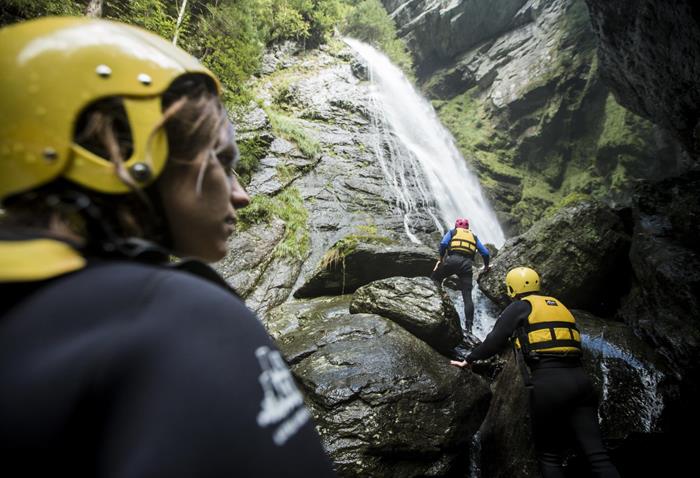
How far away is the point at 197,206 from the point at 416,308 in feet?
16.8

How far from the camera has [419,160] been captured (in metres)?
14.1

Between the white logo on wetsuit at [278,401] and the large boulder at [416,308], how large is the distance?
198 inches

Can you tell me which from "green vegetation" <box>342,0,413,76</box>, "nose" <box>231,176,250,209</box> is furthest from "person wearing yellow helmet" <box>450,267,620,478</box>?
"green vegetation" <box>342,0,413,76</box>

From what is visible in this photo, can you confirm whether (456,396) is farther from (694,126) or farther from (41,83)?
(694,126)

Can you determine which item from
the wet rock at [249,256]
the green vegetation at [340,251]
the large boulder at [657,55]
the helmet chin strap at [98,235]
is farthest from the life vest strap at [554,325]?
the large boulder at [657,55]

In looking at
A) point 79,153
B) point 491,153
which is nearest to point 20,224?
point 79,153

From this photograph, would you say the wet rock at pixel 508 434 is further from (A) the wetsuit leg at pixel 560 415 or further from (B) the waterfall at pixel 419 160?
(B) the waterfall at pixel 419 160

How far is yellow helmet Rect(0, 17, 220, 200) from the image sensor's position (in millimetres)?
723

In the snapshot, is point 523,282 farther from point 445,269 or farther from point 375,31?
point 375,31

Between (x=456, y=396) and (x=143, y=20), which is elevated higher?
(x=143, y=20)

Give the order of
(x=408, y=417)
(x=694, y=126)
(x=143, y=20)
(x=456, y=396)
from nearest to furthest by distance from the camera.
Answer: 1. (x=408, y=417)
2. (x=456, y=396)
3. (x=143, y=20)
4. (x=694, y=126)

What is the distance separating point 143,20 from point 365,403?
308 inches

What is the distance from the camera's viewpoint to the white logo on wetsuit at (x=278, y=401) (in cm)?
61

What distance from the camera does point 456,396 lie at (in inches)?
172
